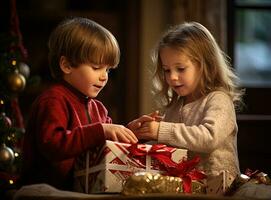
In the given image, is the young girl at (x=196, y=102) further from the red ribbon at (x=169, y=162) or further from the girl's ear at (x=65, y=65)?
the girl's ear at (x=65, y=65)

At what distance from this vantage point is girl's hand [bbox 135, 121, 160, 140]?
6.66 ft

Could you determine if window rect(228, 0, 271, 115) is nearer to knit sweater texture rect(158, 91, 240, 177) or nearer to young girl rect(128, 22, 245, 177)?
young girl rect(128, 22, 245, 177)

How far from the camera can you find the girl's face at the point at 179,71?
2.13 meters

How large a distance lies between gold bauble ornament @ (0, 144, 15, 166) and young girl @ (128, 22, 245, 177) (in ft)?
2.20

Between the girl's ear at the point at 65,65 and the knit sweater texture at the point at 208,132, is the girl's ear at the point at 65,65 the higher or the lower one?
the higher one

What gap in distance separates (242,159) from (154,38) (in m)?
1.01

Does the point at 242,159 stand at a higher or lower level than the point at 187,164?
lower

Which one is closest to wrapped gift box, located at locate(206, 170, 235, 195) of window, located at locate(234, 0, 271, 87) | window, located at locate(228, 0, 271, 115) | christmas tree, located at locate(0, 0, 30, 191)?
christmas tree, located at locate(0, 0, 30, 191)

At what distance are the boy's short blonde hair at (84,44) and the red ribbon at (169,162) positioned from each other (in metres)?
0.32

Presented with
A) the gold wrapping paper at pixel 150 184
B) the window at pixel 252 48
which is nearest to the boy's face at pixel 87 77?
the gold wrapping paper at pixel 150 184

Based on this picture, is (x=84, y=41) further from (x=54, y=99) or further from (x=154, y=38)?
(x=154, y=38)

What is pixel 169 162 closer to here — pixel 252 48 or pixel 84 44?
pixel 84 44

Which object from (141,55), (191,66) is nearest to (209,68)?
(191,66)

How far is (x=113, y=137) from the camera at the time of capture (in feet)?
6.23
